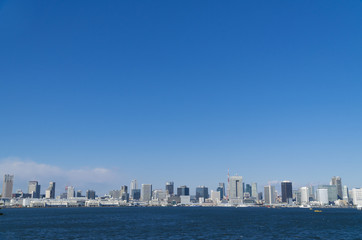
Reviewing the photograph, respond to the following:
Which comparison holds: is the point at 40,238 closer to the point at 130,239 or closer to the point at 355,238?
the point at 130,239

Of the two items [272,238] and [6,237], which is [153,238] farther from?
[6,237]

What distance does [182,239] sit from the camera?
82.8 meters

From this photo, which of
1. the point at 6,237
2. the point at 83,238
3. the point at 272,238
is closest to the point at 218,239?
the point at 272,238

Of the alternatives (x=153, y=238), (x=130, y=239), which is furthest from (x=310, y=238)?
(x=130, y=239)

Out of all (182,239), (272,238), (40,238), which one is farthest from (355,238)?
(40,238)

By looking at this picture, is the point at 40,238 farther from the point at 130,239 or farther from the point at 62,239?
the point at 130,239

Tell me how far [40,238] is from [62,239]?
295 inches

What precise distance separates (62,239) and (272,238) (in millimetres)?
58187

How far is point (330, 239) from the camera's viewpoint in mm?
87188

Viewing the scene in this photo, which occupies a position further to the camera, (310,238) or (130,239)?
(310,238)

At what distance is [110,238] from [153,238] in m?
12.0

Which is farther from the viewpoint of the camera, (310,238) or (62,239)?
(310,238)

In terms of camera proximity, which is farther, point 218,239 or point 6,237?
point 6,237

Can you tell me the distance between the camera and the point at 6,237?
8875cm
